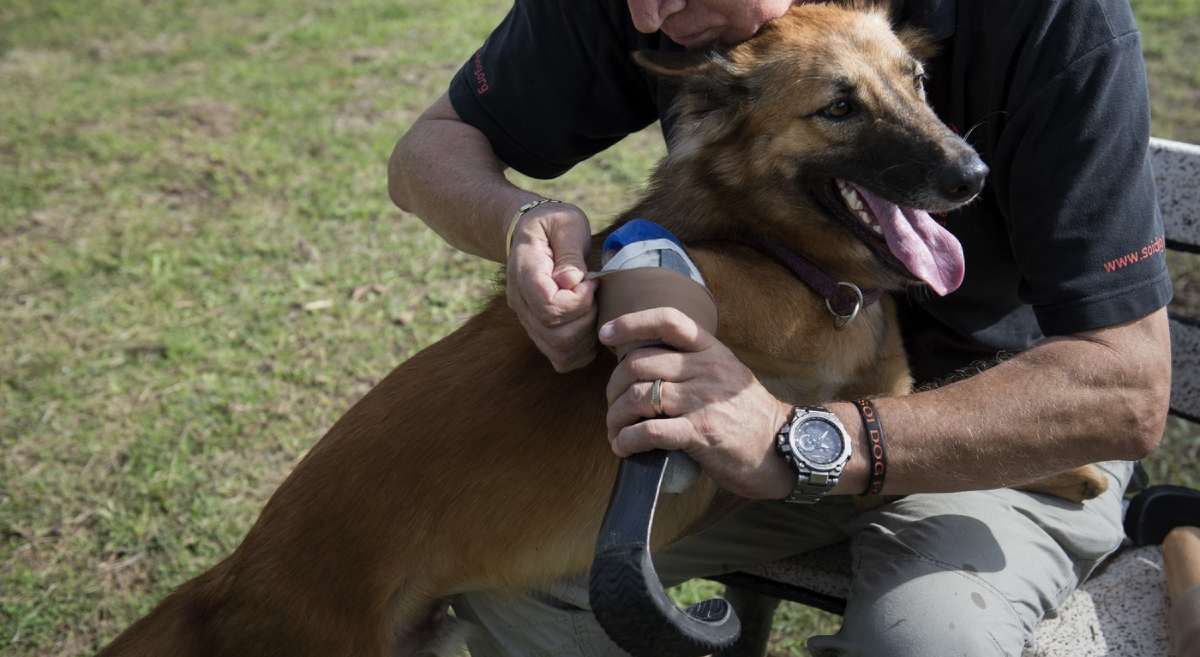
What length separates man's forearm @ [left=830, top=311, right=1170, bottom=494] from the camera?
164 centimetres

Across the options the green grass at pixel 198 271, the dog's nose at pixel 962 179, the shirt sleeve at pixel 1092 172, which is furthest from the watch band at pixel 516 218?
the green grass at pixel 198 271

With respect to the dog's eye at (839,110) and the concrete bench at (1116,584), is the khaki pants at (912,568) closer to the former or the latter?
the concrete bench at (1116,584)

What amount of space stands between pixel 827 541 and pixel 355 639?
1.10m

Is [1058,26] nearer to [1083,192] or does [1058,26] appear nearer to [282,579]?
[1083,192]

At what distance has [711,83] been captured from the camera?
211 centimetres

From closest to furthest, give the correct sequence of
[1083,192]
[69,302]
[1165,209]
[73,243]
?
[1083,192]
[1165,209]
[69,302]
[73,243]

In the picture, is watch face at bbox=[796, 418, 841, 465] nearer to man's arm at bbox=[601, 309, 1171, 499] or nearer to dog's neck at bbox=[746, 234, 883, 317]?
man's arm at bbox=[601, 309, 1171, 499]

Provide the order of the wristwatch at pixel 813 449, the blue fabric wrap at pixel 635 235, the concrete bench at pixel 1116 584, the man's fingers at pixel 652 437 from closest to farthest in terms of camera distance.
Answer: the man's fingers at pixel 652 437
the wristwatch at pixel 813 449
the blue fabric wrap at pixel 635 235
the concrete bench at pixel 1116 584

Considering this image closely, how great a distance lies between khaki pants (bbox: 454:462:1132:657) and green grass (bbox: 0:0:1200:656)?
0.77 metres

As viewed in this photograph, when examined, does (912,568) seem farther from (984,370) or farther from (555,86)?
(555,86)

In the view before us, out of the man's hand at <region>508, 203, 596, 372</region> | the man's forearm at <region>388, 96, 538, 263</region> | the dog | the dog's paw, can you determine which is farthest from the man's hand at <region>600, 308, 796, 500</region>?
the dog's paw

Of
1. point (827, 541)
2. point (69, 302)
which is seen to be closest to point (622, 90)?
point (827, 541)

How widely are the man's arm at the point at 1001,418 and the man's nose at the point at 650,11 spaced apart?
82 centimetres

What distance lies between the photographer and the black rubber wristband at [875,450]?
163 cm
